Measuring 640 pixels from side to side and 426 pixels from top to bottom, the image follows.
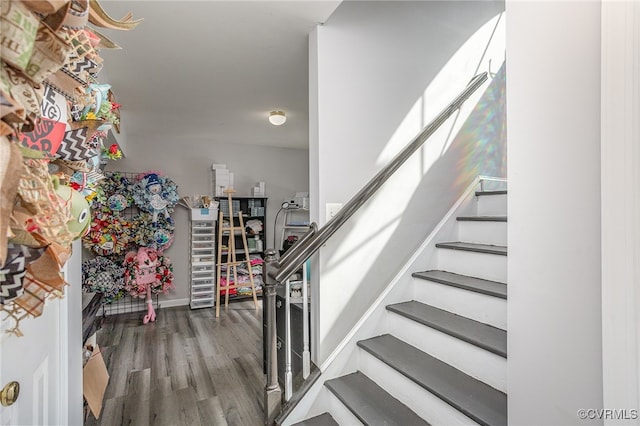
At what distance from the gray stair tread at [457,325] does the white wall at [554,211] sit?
0.46m

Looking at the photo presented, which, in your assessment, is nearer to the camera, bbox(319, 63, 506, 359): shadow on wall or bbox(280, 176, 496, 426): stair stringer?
bbox(280, 176, 496, 426): stair stringer

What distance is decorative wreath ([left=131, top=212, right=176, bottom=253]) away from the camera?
4.09 meters

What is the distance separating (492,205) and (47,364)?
246 centimetres

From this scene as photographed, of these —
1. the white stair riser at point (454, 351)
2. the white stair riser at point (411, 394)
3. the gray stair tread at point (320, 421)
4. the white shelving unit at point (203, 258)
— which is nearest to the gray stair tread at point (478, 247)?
the white stair riser at point (454, 351)

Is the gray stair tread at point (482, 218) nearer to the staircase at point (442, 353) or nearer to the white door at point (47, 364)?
the staircase at point (442, 353)

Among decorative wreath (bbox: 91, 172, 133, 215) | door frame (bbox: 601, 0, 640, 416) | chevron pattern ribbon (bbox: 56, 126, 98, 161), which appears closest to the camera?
chevron pattern ribbon (bbox: 56, 126, 98, 161)

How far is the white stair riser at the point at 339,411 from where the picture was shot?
154 centimetres

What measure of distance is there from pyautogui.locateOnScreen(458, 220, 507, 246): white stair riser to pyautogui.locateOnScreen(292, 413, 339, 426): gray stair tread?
1417 mm

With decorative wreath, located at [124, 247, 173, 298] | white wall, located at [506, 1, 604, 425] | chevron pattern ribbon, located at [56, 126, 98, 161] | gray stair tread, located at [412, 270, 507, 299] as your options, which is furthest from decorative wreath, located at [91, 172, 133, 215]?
white wall, located at [506, 1, 604, 425]

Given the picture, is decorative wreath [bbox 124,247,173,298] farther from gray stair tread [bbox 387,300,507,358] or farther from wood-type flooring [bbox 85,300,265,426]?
gray stair tread [bbox 387,300,507,358]

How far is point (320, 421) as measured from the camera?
1.65 metres

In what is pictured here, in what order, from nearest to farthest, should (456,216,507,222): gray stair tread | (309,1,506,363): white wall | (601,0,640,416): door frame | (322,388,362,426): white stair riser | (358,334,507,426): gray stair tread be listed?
(601,0,640,416): door frame
(358,334,507,426): gray stair tread
(322,388,362,426): white stair riser
(309,1,506,363): white wall
(456,216,507,222): gray stair tread

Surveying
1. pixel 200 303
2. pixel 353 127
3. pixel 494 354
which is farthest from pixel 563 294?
pixel 200 303

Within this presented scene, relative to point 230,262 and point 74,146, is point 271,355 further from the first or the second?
point 230,262
